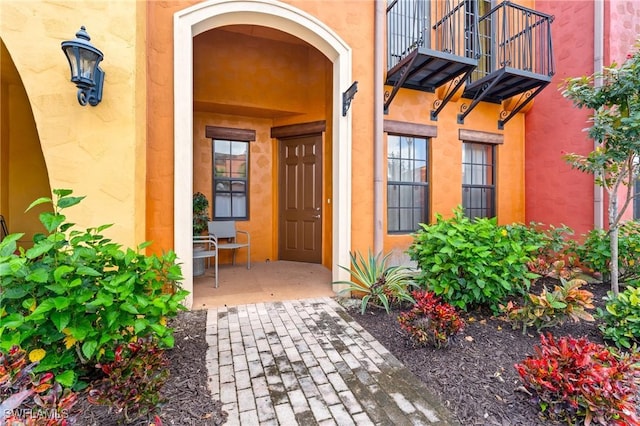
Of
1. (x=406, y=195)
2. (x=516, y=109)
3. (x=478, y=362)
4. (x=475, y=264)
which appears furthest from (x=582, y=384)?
(x=516, y=109)

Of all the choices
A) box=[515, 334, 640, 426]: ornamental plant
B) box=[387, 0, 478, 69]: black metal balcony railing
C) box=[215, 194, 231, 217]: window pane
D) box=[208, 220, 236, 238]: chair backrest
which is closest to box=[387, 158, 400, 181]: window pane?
box=[387, 0, 478, 69]: black metal balcony railing

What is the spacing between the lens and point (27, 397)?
1.19 meters

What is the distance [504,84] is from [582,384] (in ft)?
15.6

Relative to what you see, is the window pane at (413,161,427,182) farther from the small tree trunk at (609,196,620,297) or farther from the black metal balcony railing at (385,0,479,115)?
the small tree trunk at (609,196,620,297)

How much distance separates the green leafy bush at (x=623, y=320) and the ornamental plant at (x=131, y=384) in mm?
3350

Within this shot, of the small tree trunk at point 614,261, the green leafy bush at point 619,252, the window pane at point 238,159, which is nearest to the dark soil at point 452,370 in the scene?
the small tree trunk at point 614,261

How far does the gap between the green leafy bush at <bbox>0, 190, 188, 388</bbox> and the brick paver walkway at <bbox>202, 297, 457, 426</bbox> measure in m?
0.60

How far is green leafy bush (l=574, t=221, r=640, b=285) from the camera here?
3648mm

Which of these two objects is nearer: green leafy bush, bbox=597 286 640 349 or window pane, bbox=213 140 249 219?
green leafy bush, bbox=597 286 640 349

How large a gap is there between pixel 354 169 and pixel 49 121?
308cm

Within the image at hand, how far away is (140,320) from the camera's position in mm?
1687

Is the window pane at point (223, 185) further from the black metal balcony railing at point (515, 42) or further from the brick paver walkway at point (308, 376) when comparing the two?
the black metal balcony railing at point (515, 42)

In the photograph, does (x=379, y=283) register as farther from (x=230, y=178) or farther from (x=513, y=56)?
(x=513, y=56)

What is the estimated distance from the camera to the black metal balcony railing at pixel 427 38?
14.3 feet
